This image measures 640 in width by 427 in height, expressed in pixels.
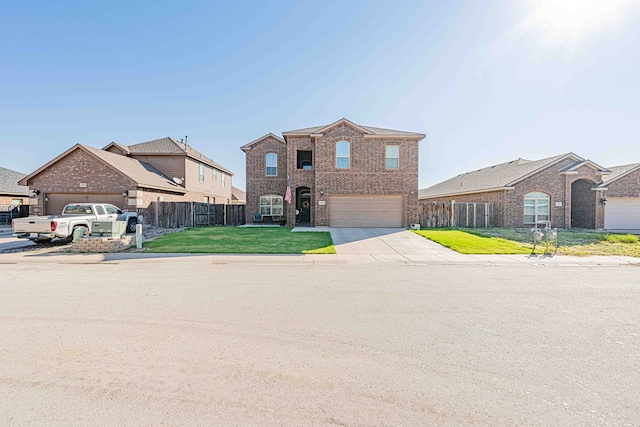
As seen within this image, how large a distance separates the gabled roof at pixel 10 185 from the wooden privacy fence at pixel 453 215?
30.2 meters

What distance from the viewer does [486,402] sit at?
270 centimetres

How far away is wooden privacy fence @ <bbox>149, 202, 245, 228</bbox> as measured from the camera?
2094 centimetres

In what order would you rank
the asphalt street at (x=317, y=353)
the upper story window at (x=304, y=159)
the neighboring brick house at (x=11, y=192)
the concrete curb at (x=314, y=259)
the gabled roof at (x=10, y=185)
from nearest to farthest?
the asphalt street at (x=317, y=353), the concrete curb at (x=314, y=259), the upper story window at (x=304, y=159), the neighboring brick house at (x=11, y=192), the gabled roof at (x=10, y=185)

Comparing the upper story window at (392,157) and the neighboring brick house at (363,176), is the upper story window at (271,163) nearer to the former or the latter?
the neighboring brick house at (363,176)

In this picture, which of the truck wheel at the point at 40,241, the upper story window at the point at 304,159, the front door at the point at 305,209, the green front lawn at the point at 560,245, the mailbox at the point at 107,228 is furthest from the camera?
the front door at the point at 305,209

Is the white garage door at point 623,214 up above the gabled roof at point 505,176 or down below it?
below

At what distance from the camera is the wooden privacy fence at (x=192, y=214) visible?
20.9 meters

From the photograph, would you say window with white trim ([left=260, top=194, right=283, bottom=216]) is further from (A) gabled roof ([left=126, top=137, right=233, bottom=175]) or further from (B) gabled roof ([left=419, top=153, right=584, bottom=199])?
(B) gabled roof ([left=419, top=153, right=584, bottom=199])

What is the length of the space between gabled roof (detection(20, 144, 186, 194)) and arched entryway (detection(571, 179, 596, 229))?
29937 millimetres

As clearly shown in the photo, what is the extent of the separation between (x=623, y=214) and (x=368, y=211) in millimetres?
17760

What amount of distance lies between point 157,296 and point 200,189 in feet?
82.3

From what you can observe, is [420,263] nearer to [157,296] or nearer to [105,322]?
[157,296]

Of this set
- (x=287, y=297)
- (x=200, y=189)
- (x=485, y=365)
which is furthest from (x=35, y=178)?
(x=485, y=365)

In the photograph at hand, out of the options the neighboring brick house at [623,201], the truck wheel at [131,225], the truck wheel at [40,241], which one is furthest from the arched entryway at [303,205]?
the neighboring brick house at [623,201]
